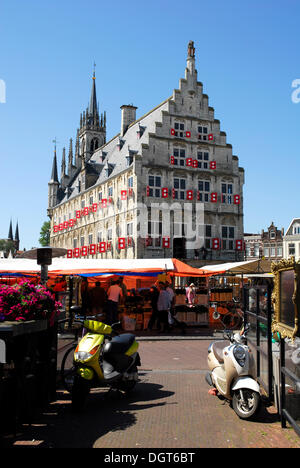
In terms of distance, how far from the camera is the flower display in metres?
5.58

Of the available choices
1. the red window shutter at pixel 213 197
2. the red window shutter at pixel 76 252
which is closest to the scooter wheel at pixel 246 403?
the red window shutter at pixel 213 197

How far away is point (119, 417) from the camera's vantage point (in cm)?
589

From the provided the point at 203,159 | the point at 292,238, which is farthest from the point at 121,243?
the point at 292,238

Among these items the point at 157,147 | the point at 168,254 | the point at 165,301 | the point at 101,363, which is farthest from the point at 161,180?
the point at 101,363

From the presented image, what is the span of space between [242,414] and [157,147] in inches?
1329

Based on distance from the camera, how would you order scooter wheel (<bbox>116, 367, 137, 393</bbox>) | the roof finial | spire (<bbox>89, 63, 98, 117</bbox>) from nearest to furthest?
scooter wheel (<bbox>116, 367, 137, 393</bbox>), the roof finial, spire (<bbox>89, 63, 98, 117</bbox>)

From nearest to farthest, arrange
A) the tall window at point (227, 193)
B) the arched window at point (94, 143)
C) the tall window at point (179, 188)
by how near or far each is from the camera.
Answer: the tall window at point (179, 188) → the tall window at point (227, 193) → the arched window at point (94, 143)

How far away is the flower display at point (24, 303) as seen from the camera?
18.3 ft

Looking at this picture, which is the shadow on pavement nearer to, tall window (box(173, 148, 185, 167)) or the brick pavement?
the brick pavement

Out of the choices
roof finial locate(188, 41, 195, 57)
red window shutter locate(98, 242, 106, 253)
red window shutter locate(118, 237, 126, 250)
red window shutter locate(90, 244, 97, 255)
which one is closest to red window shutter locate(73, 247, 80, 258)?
red window shutter locate(90, 244, 97, 255)

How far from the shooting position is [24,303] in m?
5.69

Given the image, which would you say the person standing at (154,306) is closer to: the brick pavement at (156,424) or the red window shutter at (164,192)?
the brick pavement at (156,424)

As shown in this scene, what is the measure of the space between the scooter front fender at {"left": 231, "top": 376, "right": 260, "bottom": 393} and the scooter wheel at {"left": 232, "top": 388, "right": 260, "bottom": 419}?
0.21ft
